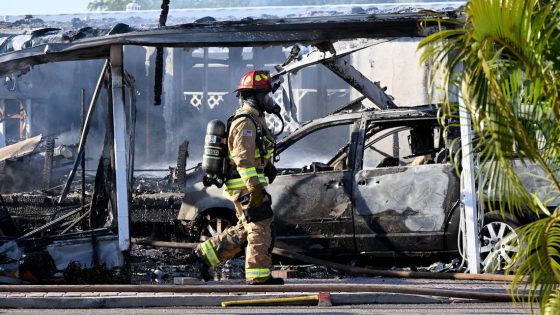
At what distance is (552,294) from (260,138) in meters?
4.74

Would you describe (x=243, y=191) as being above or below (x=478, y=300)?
above

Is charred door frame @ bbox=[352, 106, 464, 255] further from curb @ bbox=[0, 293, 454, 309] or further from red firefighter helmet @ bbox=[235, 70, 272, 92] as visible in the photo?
curb @ bbox=[0, 293, 454, 309]

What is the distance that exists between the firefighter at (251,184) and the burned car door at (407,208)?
1.32 metres

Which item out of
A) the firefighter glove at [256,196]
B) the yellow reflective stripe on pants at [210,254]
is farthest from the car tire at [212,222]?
the firefighter glove at [256,196]

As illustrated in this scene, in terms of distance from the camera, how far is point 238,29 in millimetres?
10703

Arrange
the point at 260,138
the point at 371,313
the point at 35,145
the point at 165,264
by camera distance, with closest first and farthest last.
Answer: the point at 371,313 → the point at 260,138 → the point at 165,264 → the point at 35,145

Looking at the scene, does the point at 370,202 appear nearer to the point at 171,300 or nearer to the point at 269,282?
the point at 269,282

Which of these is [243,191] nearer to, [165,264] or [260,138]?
[260,138]

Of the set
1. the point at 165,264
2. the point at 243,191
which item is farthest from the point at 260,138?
the point at 165,264

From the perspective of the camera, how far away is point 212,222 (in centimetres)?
1198

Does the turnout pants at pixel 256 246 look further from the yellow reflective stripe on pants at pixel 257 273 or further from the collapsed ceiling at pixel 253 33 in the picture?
the collapsed ceiling at pixel 253 33

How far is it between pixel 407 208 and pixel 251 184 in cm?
195

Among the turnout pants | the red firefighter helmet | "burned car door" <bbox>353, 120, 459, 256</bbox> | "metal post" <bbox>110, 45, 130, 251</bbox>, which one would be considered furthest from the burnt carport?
the turnout pants

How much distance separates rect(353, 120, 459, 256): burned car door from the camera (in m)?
11.0
